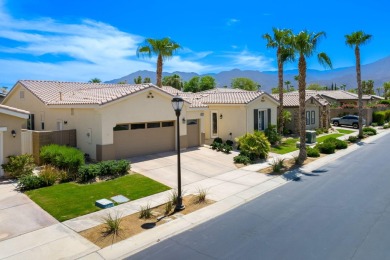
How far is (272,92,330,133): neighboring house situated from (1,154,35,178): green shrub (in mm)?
26495

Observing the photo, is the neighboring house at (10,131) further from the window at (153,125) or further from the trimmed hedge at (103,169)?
the window at (153,125)

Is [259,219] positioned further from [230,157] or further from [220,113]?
[220,113]

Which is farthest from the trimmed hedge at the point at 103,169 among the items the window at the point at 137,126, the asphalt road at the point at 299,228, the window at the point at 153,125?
the asphalt road at the point at 299,228

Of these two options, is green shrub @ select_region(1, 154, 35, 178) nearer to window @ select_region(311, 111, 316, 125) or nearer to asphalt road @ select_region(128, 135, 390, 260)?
asphalt road @ select_region(128, 135, 390, 260)

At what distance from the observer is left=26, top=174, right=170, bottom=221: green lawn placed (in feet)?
36.8

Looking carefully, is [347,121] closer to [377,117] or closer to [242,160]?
[377,117]

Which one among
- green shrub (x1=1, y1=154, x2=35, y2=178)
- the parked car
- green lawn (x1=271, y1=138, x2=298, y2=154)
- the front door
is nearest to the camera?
green shrub (x1=1, y1=154, x2=35, y2=178)

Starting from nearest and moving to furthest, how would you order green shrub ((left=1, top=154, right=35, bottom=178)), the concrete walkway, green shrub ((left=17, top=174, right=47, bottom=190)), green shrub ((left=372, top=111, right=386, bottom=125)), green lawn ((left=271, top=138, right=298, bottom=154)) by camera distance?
the concrete walkway < green shrub ((left=17, top=174, right=47, bottom=190)) < green shrub ((left=1, top=154, right=35, bottom=178)) < green lawn ((left=271, top=138, right=298, bottom=154)) < green shrub ((left=372, top=111, right=386, bottom=125))

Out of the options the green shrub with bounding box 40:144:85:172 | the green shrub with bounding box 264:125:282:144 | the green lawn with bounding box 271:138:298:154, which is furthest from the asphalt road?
the green shrub with bounding box 264:125:282:144

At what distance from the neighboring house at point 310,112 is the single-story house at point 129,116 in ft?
24.6

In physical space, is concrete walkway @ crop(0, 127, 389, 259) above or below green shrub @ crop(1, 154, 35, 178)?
below

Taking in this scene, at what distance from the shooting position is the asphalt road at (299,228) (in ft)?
26.5

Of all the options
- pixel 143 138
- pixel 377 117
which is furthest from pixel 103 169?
pixel 377 117

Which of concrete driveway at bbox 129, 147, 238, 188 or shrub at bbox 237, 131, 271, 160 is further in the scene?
shrub at bbox 237, 131, 271, 160
